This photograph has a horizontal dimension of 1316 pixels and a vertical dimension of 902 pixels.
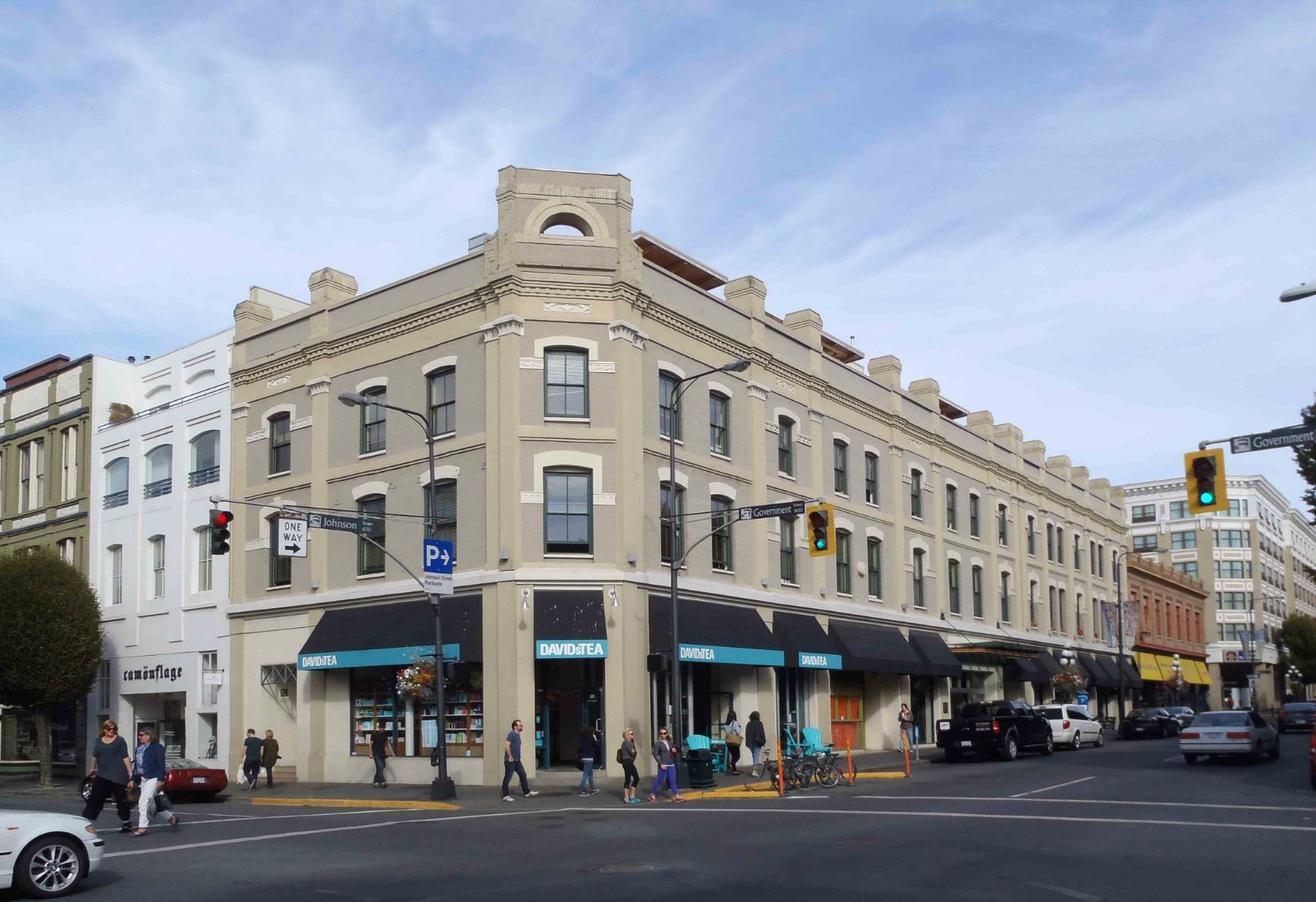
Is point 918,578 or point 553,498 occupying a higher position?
point 553,498

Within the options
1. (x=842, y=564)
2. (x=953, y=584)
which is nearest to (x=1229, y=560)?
(x=953, y=584)

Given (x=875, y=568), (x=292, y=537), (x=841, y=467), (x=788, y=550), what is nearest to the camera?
(x=292, y=537)

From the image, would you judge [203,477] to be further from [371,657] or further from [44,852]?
[44,852]

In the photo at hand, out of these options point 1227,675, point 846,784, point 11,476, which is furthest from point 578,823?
point 1227,675

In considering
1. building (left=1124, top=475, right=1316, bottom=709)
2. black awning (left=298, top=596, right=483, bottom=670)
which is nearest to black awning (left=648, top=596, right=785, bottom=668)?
black awning (left=298, top=596, right=483, bottom=670)

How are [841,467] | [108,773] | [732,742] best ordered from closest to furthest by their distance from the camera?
[108,773] < [732,742] < [841,467]

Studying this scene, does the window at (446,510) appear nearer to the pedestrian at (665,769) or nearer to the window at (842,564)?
the pedestrian at (665,769)

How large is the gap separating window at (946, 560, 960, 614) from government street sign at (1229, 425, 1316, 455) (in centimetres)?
A: 2740

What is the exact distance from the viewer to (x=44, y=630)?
37.3 meters

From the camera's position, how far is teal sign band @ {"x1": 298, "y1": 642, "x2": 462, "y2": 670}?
96.7ft

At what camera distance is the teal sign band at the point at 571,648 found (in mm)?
28562

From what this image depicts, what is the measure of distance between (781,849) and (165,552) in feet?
96.1

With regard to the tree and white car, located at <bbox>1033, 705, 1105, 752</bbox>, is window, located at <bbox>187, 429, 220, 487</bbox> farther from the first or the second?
white car, located at <bbox>1033, 705, 1105, 752</bbox>

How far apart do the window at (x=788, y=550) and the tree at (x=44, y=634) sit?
2148 centimetres
